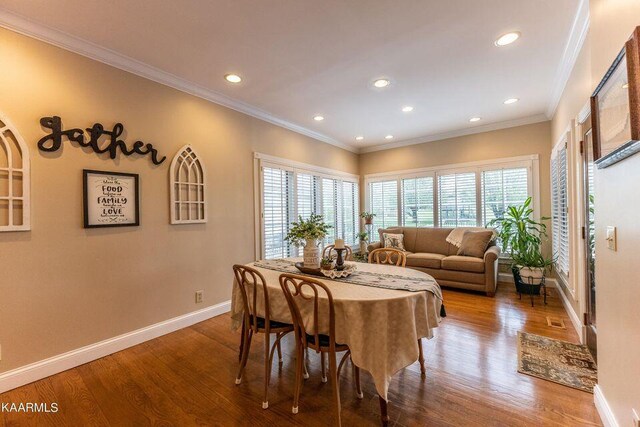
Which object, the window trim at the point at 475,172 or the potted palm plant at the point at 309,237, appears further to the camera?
the window trim at the point at 475,172

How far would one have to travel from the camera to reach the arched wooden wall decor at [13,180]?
2029 mm

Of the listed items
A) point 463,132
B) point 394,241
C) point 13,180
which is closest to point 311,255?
point 13,180

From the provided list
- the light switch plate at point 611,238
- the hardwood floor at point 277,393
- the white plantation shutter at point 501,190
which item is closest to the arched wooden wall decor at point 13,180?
the hardwood floor at point 277,393

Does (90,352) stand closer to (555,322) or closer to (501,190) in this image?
(555,322)

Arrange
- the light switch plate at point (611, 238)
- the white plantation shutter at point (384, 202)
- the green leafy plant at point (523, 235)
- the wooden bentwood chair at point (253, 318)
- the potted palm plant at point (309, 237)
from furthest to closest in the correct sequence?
1. the white plantation shutter at point (384, 202)
2. the green leafy plant at point (523, 235)
3. the potted palm plant at point (309, 237)
4. the wooden bentwood chair at point (253, 318)
5. the light switch plate at point (611, 238)

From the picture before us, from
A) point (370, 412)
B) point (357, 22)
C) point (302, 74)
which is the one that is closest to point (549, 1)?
point (357, 22)

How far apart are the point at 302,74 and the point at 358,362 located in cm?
280

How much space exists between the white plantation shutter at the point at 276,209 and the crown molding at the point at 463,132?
260cm

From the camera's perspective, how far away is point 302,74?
300 cm

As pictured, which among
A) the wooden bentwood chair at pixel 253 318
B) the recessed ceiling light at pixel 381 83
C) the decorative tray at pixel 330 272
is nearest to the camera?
the wooden bentwood chair at pixel 253 318

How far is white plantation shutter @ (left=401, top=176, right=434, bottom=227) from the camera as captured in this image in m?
5.58

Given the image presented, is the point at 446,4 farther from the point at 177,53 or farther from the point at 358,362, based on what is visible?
the point at 358,362

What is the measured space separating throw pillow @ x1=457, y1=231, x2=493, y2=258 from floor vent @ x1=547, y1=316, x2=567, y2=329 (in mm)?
1283

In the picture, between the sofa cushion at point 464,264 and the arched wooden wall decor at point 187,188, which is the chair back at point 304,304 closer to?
the arched wooden wall decor at point 187,188
